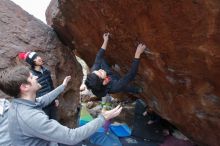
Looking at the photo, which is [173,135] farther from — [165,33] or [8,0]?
[8,0]

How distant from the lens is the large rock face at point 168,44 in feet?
14.4

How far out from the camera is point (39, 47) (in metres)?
6.95

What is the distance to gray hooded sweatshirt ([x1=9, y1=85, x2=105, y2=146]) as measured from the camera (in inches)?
117

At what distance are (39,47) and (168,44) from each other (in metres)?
2.97

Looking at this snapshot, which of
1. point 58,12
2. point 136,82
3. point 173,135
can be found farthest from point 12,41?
point 173,135

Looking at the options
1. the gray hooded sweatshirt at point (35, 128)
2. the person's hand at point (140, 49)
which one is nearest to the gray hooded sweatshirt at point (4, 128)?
the gray hooded sweatshirt at point (35, 128)

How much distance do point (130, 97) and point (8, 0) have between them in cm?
557

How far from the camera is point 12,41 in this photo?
263 inches

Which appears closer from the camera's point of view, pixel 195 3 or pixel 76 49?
pixel 195 3

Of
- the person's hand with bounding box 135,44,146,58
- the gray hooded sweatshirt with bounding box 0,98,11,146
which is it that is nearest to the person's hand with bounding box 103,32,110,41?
the person's hand with bounding box 135,44,146,58

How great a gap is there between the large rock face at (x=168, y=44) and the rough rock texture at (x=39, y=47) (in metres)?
0.37

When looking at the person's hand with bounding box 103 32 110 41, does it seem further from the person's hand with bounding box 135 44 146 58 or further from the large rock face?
the person's hand with bounding box 135 44 146 58

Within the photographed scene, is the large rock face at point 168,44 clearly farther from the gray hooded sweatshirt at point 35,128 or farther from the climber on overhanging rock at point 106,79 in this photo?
the gray hooded sweatshirt at point 35,128

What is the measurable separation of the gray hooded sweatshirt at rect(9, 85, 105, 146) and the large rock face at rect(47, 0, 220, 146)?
1902 millimetres
